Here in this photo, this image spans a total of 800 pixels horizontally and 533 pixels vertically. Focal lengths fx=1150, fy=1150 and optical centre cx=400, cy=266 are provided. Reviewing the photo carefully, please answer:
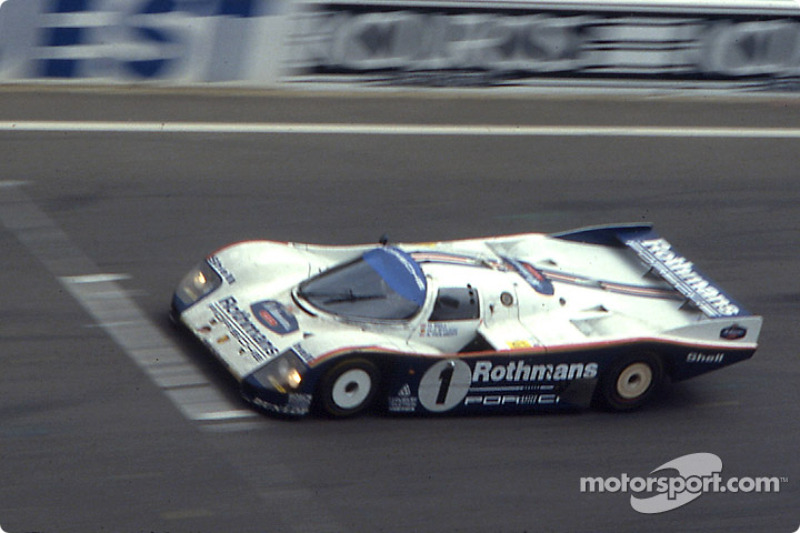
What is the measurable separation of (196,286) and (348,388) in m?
1.61

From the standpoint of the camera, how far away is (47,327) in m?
8.46

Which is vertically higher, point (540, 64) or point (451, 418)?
point (540, 64)

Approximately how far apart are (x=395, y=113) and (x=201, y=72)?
2.33 metres

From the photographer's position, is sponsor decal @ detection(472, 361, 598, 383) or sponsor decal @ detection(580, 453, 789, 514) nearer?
sponsor decal @ detection(580, 453, 789, 514)

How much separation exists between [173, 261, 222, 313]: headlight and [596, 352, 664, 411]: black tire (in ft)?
9.24

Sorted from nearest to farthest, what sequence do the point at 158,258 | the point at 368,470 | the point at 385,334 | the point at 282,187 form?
the point at 368,470
the point at 385,334
the point at 158,258
the point at 282,187

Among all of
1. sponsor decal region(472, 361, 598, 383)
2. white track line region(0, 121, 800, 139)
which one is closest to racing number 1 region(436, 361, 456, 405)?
sponsor decal region(472, 361, 598, 383)

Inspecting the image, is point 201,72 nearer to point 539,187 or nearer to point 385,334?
point 539,187

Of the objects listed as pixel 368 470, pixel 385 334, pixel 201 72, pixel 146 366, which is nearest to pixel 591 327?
pixel 385 334

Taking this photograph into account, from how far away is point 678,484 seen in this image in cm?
740

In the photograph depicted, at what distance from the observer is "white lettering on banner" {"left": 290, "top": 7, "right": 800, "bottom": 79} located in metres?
13.6

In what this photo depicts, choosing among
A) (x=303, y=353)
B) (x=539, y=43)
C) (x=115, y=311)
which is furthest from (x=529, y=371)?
Result: (x=539, y=43)

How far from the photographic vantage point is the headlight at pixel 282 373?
7.16 metres

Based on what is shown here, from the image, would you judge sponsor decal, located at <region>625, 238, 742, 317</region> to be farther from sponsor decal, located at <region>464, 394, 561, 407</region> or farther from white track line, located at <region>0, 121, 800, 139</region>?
white track line, located at <region>0, 121, 800, 139</region>
